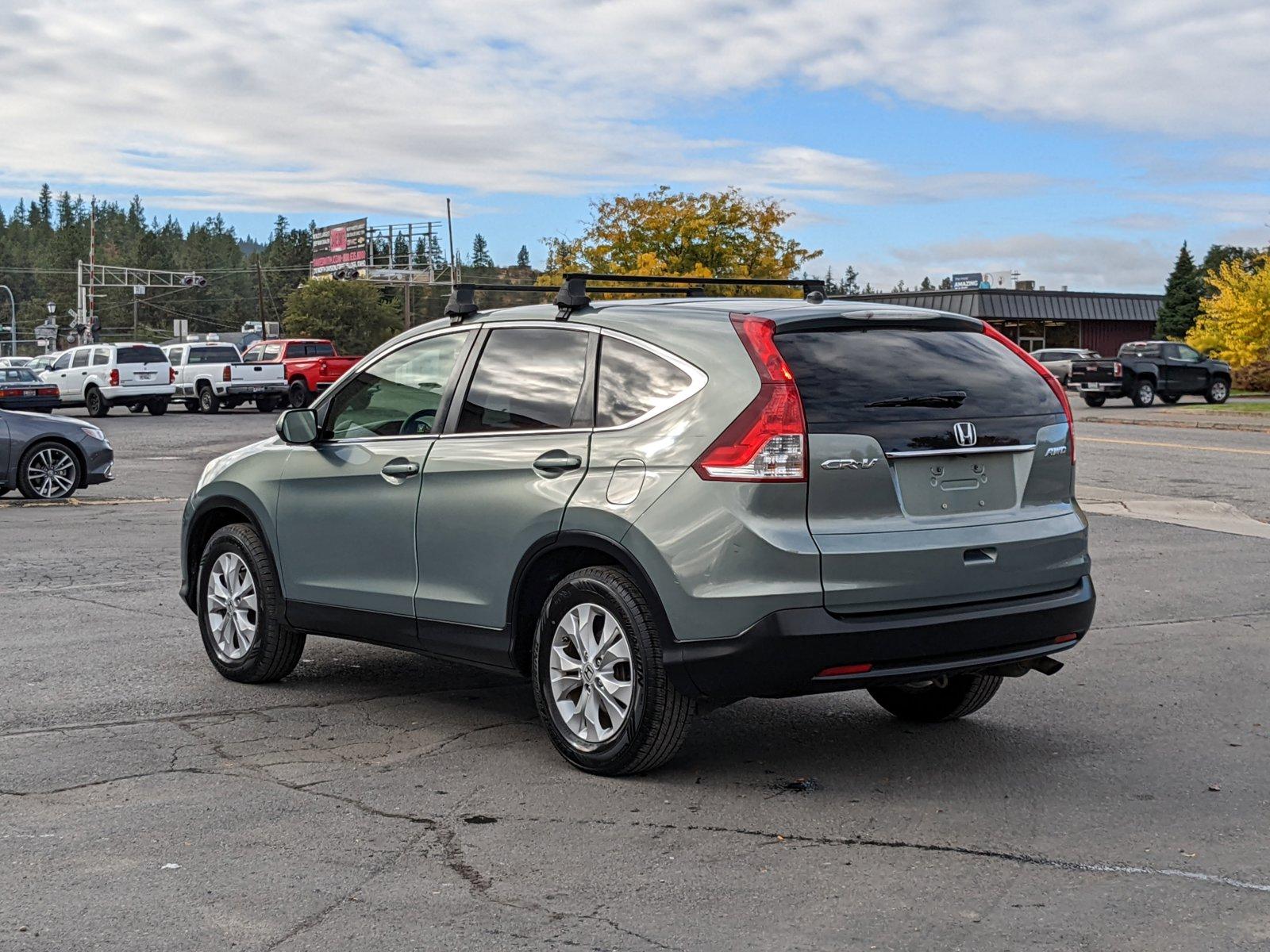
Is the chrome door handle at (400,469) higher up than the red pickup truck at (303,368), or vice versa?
the chrome door handle at (400,469)

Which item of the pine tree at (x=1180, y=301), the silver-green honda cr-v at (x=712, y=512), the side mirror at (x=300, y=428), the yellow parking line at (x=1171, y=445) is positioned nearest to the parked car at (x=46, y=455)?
the side mirror at (x=300, y=428)

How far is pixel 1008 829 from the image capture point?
5004 millimetres

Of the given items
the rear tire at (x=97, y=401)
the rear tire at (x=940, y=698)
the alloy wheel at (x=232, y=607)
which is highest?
the alloy wheel at (x=232, y=607)

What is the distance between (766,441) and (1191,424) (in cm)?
2948

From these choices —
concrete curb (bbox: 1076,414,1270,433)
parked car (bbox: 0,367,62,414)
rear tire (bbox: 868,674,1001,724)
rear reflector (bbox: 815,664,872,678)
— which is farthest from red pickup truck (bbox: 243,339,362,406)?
rear reflector (bbox: 815,664,872,678)

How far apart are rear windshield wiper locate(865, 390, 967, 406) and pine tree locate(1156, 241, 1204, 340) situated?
83728mm

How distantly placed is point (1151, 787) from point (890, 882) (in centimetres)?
155

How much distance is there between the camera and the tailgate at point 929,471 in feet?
17.2

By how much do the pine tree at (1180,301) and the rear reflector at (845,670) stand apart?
84237mm

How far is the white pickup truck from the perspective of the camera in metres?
44.0

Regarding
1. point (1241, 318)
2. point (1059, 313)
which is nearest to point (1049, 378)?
point (1241, 318)

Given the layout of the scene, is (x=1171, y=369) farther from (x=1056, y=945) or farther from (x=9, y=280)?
(x=9, y=280)

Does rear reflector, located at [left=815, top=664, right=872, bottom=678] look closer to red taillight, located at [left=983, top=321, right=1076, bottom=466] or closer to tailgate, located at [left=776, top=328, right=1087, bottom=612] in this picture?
tailgate, located at [left=776, top=328, right=1087, bottom=612]

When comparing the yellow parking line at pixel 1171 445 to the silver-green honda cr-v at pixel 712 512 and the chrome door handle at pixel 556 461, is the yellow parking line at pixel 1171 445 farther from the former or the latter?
the chrome door handle at pixel 556 461
